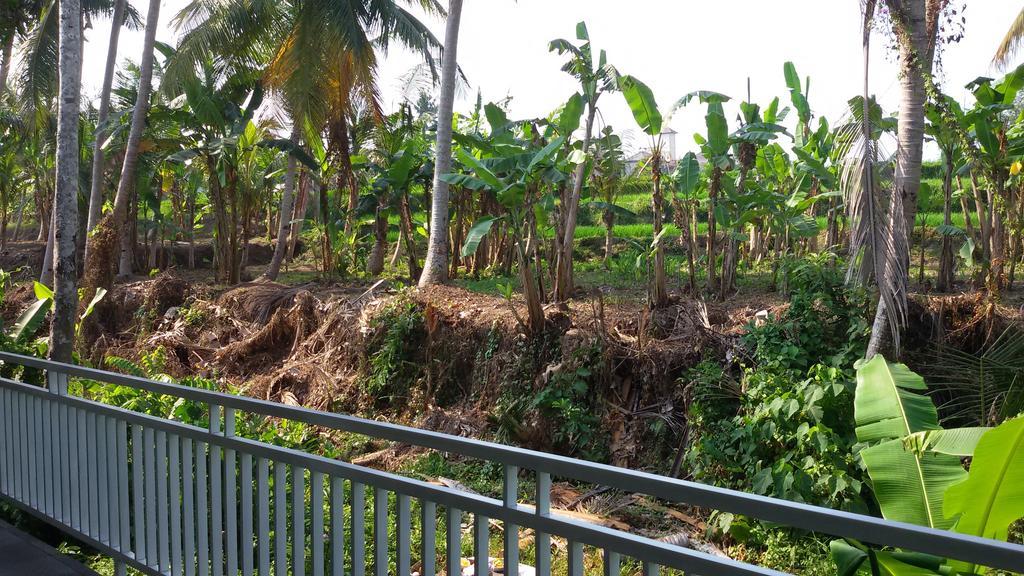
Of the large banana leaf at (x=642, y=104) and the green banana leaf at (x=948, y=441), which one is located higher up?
the large banana leaf at (x=642, y=104)

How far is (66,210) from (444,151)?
509 cm

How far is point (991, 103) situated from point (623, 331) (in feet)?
14.9

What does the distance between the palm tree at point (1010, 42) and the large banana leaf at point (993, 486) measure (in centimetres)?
1346

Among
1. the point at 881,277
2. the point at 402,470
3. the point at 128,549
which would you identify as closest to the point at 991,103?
the point at 881,277

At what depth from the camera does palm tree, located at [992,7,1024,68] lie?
45.0 ft

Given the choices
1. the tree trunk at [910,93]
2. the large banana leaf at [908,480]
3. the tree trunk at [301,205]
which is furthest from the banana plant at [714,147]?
the tree trunk at [301,205]

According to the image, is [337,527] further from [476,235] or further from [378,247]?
[378,247]

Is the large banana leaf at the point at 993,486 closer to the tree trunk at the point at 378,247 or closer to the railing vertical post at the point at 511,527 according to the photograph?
the railing vertical post at the point at 511,527

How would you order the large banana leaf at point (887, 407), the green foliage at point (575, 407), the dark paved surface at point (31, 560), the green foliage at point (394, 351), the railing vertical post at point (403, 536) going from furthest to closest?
the green foliage at point (394, 351) → the green foliage at point (575, 407) → the large banana leaf at point (887, 407) → the dark paved surface at point (31, 560) → the railing vertical post at point (403, 536)

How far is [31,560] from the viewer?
4.09 meters

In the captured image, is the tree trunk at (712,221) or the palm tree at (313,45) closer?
the tree trunk at (712,221)

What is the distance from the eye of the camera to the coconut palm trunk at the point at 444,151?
11.7 metres

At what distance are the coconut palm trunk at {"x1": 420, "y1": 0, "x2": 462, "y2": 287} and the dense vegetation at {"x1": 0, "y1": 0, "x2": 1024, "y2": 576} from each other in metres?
0.04

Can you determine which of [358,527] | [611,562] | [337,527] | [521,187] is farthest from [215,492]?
[521,187]
